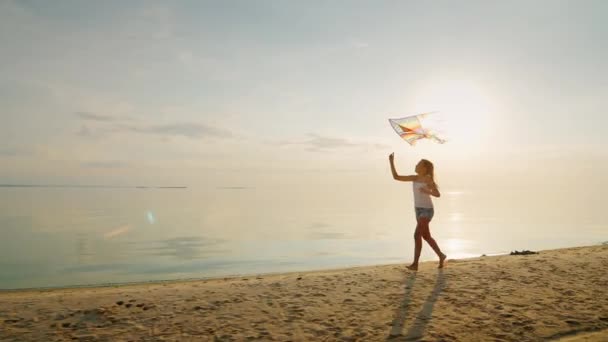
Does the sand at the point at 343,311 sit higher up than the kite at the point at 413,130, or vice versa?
the kite at the point at 413,130

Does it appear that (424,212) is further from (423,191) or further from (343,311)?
(343,311)

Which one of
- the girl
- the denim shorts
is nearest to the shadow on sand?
the girl

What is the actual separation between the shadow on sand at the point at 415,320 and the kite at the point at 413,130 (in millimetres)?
4076

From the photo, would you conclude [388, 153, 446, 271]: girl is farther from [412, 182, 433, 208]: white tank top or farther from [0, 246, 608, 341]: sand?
[0, 246, 608, 341]: sand

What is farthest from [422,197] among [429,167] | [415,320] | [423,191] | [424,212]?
[415,320]

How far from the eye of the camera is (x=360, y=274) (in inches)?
411

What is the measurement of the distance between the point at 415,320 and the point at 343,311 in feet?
4.47

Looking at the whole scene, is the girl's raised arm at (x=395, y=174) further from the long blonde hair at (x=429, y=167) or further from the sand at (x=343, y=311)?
the sand at (x=343, y=311)

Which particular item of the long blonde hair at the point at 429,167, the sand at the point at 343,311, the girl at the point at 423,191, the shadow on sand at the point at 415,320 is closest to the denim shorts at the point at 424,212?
the girl at the point at 423,191

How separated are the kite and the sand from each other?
3844 mm

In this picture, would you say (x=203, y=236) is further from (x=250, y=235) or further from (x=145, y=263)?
(x=145, y=263)

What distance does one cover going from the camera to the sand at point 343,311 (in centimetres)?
595

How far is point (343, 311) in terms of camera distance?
23.3 ft

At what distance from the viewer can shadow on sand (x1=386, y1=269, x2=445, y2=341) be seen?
5.77 meters
